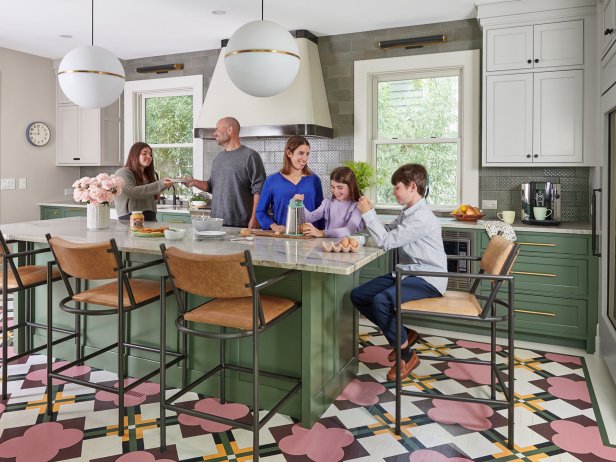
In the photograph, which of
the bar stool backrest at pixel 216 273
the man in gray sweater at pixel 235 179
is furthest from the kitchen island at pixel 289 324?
the man in gray sweater at pixel 235 179

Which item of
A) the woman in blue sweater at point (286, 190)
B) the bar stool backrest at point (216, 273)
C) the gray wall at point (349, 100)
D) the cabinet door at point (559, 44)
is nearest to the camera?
the bar stool backrest at point (216, 273)

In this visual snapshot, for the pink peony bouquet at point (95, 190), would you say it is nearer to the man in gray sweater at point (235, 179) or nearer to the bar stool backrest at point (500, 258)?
the man in gray sweater at point (235, 179)

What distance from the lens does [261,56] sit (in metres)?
Result: 2.68

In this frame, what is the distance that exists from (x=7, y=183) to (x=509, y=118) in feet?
18.0

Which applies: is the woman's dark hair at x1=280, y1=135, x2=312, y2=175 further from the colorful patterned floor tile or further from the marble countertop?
the colorful patterned floor tile

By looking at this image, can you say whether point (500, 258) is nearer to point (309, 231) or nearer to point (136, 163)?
point (309, 231)

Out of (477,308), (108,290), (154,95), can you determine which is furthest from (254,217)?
(154,95)

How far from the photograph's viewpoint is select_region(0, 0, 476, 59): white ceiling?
437cm

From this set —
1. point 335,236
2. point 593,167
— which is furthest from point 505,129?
point 335,236

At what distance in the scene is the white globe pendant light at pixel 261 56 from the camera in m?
2.68

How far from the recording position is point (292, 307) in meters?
2.47

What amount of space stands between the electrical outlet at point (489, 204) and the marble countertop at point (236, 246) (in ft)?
7.53

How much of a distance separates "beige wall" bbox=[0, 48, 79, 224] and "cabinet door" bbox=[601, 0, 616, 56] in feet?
19.6

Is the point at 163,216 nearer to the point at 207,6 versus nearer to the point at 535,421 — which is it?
the point at 207,6
